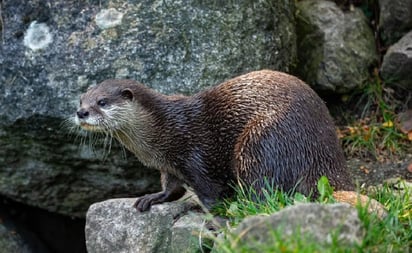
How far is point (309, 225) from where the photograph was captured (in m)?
2.88

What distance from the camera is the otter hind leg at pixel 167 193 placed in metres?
4.36

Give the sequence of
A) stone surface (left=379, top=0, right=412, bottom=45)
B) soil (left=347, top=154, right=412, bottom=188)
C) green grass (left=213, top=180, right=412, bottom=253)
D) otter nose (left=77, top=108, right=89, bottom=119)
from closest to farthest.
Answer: green grass (left=213, top=180, right=412, bottom=253) < otter nose (left=77, top=108, right=89, bottom=119) < soil (left=347, top=154, right=412, bottom=188) < stone surface (left=379, top=0, right=412, bottom=45)

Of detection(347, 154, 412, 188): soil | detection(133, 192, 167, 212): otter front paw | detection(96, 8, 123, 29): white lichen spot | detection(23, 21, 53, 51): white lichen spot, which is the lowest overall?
detection(347, 154, 412, 188): soil

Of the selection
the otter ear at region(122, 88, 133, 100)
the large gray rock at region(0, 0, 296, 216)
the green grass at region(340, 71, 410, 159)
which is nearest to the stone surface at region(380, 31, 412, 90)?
the green grass at region(340, 71, 410, 159)

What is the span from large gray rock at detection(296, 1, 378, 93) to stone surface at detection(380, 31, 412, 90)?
0.16m

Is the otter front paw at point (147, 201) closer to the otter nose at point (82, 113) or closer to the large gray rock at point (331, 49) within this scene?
the otter nose at point (82, 113)

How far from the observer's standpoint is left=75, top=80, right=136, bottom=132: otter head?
14.0 ft

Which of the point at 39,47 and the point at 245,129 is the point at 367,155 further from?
the point at 39,47

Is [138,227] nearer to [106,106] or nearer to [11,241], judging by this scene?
[106,106]

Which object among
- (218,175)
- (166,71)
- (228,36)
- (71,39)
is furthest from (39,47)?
(218,175)

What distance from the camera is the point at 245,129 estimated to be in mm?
4164

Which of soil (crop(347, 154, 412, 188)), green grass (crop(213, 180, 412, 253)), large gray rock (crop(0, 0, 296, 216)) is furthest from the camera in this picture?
soil (crop(347, 154, 412, 188))

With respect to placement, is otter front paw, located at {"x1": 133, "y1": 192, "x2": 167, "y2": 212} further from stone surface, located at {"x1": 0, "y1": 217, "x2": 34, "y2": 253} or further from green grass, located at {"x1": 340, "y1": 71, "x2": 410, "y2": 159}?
green grass, located at {"x1": 340, "y1": 71, "x2": 410, "y2": 159}

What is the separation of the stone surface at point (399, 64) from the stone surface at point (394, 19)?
0.40 ft
